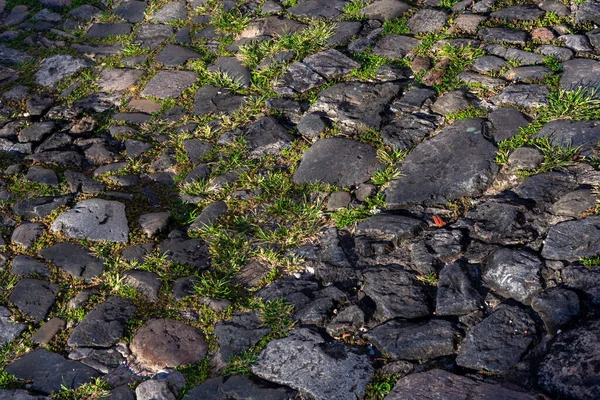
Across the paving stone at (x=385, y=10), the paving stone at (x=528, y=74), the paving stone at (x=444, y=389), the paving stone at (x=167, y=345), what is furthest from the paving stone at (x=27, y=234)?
the paving stone at (x=528, y=74)

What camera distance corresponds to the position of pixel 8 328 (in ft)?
11.5

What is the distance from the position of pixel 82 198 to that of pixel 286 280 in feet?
4.95

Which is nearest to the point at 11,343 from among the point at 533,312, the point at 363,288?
the point at 363,288

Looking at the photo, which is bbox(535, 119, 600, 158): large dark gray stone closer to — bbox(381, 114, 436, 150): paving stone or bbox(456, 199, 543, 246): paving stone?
bbox(456, 199, 543, 246): paving stone

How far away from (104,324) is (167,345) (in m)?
0.38

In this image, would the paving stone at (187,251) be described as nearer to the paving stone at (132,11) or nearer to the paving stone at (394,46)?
the paving stone at (394,46)

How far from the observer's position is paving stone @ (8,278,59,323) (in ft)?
11.8

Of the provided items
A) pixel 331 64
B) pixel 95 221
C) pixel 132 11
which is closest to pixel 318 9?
pixel 331 64

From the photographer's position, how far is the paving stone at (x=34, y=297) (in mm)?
3588

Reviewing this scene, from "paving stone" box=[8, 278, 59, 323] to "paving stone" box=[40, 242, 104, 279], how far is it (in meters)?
0.14

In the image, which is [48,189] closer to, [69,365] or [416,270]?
[69,365]

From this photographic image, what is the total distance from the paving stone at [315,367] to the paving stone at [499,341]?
44 centimetres

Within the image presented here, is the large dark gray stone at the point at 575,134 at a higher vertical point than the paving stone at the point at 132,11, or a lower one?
higher

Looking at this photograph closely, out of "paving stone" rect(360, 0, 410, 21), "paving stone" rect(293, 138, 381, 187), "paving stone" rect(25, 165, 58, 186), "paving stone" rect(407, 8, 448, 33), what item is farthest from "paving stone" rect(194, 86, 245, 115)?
"paving stone" rect(407, 8, 448, 33)
